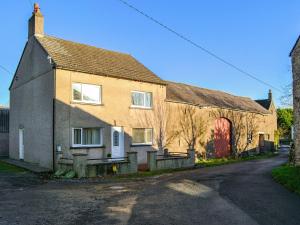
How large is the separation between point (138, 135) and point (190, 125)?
6.65 m

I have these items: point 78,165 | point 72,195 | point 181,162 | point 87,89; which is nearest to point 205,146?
point 181,162

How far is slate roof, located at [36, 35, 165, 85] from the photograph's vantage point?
70.1 feet

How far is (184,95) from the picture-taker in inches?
1242

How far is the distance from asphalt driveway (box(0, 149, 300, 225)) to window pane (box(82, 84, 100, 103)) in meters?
6.56

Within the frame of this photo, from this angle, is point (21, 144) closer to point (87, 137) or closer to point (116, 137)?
point (87, 137)

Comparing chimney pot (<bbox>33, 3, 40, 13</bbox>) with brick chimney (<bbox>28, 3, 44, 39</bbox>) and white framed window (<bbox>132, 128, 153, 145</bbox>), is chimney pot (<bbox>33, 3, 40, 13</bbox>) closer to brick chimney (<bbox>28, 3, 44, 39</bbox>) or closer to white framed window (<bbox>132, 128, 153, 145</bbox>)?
brick chimney (<bbox>28, 3, 44, 39</bbox>)

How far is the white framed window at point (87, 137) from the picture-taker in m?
20.7

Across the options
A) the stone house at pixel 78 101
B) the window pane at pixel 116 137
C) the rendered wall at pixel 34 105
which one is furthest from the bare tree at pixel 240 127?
the rendered wall at pixel 34 105

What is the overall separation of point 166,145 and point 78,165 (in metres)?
10.5

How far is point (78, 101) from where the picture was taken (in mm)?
20891

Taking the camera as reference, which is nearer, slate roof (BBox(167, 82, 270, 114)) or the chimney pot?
the chimney pot

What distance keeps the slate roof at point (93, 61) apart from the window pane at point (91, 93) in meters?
0.95

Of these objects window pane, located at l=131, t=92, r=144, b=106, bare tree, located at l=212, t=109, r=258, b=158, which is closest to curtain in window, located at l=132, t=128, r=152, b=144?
window pane, located at l=131, t=92, r=144, b=106

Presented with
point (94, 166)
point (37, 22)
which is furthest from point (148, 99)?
point (37, 22)
